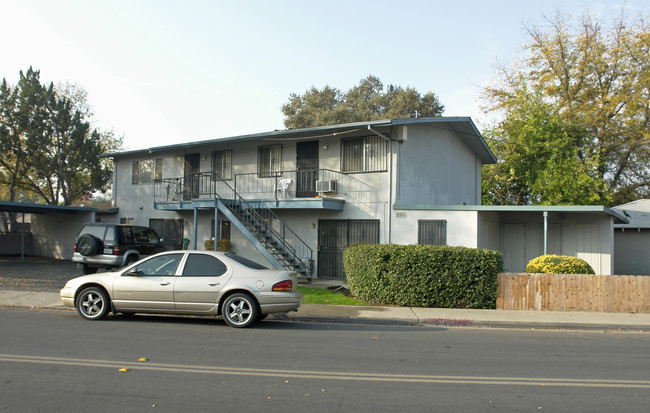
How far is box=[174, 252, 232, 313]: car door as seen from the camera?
29.7 feet

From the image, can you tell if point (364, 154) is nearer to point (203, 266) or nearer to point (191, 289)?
point (203, 266)

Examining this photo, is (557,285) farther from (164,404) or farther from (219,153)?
(219,153)

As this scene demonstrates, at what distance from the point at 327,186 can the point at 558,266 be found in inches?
312

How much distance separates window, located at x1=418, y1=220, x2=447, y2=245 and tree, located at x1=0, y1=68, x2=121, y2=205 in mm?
25726

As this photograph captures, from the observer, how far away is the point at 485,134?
97.7 ft

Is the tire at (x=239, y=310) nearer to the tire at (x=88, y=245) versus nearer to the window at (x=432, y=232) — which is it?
the window at (x=432, y=232)

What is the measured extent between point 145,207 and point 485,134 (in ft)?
65.7

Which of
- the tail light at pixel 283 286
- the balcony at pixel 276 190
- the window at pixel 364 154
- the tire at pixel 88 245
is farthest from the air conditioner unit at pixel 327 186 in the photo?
the tail light at pixel 283 286

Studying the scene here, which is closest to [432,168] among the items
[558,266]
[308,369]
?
[558,266]

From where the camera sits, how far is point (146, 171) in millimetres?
23578

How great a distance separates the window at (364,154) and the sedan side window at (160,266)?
9046 mm

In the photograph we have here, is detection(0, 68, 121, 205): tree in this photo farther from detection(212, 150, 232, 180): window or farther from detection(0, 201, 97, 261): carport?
detection(212, 150, 232, 180): window

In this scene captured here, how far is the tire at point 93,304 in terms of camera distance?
941 cm

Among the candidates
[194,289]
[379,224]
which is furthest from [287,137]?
[194,289]
